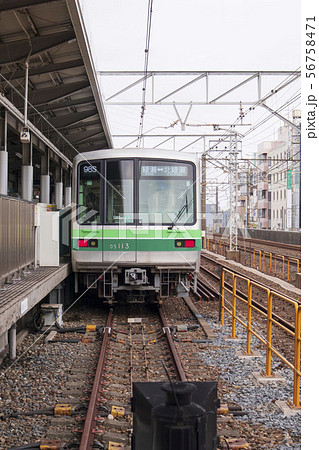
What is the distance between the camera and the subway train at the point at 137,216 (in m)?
9.75

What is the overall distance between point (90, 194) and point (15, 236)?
2.67 metres

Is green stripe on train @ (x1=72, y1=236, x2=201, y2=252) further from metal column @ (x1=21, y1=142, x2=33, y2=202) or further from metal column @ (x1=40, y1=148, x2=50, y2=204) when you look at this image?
metal column @ (x1=40, y1=148, x2=50, y2=204)

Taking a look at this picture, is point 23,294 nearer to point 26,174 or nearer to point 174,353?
point 174,353

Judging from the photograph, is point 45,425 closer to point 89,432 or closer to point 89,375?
point 89,432

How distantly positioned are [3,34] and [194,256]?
517cm

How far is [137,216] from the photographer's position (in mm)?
9750

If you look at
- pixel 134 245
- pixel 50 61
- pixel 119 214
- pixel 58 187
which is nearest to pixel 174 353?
pixel 134 245

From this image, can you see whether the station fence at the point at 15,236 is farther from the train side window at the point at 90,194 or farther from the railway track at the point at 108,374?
the railway track at the point at 108,374

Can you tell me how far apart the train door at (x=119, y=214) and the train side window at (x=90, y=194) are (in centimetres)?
15

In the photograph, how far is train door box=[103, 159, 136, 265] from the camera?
31.9 feet

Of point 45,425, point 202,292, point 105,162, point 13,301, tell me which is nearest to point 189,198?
point 105,162

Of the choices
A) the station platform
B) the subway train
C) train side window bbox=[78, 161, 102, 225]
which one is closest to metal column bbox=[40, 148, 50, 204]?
train side window bbox=[78, 161, 102, 225]

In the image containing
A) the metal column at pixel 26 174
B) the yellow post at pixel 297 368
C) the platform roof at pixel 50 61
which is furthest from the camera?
the metal column at pixel 26 174

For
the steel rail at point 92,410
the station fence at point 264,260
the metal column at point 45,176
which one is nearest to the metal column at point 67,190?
the metal column at point 45,176
